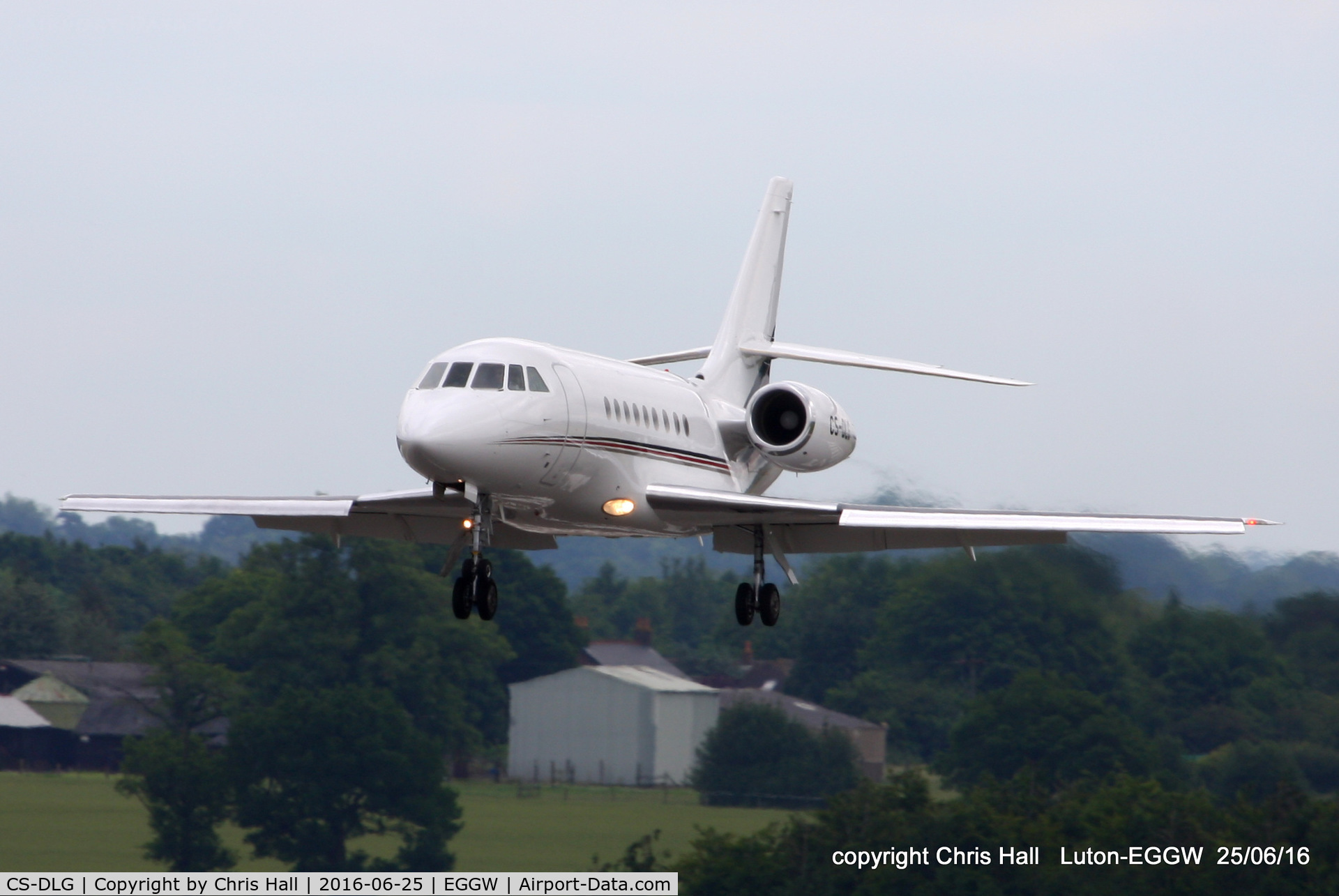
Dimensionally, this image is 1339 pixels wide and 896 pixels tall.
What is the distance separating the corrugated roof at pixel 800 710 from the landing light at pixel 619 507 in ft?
169

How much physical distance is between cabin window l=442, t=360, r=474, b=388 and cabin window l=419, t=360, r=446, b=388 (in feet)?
0.36

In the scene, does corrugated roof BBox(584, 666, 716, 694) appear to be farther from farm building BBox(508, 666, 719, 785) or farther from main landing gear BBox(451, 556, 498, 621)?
main landing gear BBox(451, 556, 498, 621)

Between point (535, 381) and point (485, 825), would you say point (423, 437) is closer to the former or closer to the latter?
point (535, 381)

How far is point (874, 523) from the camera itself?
2434 cm

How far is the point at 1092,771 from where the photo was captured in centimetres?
6412

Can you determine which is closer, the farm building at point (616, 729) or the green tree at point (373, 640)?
the farm building at point (616, 729)

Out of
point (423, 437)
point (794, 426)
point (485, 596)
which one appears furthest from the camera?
point (794, 426)

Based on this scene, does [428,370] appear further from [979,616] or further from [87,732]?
[87,732]

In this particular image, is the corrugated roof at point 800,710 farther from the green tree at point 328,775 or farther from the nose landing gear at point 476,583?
the nose landing gear at point 476,583

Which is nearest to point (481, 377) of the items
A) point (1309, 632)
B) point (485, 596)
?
point (485, 596)

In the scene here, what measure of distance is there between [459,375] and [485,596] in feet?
8.89

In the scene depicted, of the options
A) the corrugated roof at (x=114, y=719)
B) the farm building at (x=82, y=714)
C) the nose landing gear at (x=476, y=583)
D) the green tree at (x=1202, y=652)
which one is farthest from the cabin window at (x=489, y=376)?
the corrugated roof at (x=114, y=719)

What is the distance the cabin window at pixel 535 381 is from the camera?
69.4 feet
